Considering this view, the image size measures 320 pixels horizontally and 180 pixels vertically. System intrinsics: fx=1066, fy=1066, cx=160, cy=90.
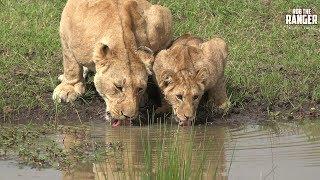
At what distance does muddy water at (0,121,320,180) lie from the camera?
7.43 meters

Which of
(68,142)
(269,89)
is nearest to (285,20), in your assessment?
(269,89)

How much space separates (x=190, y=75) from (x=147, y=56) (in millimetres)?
437

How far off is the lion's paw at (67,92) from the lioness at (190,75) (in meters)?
0.99

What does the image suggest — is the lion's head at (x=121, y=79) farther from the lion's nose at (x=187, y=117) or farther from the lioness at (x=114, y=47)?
the lion's nose at (x=187, y=117)

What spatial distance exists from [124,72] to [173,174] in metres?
3.26

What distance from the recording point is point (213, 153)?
8641 mm

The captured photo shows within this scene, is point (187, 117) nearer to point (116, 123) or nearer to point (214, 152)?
point (116, 123)

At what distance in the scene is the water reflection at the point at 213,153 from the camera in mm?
7297

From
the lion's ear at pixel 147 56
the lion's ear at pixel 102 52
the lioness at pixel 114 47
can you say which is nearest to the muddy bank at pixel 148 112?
the lioness at pixel 114 47

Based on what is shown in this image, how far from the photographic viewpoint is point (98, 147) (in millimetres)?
8727

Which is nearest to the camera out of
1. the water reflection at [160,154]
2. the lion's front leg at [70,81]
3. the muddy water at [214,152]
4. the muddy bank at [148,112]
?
the water reflection at [160,154]

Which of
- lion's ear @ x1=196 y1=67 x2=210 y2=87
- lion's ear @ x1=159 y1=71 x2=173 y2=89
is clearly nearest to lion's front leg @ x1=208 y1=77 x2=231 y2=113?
lion's ear @ x1=196 y1=67 x2=210 y2=87

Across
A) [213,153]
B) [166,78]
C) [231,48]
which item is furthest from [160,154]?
[231,48]

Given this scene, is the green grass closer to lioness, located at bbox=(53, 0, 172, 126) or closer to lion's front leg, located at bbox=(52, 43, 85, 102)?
lion's front leg, located at bbox=(52, 43, 85, 102)
